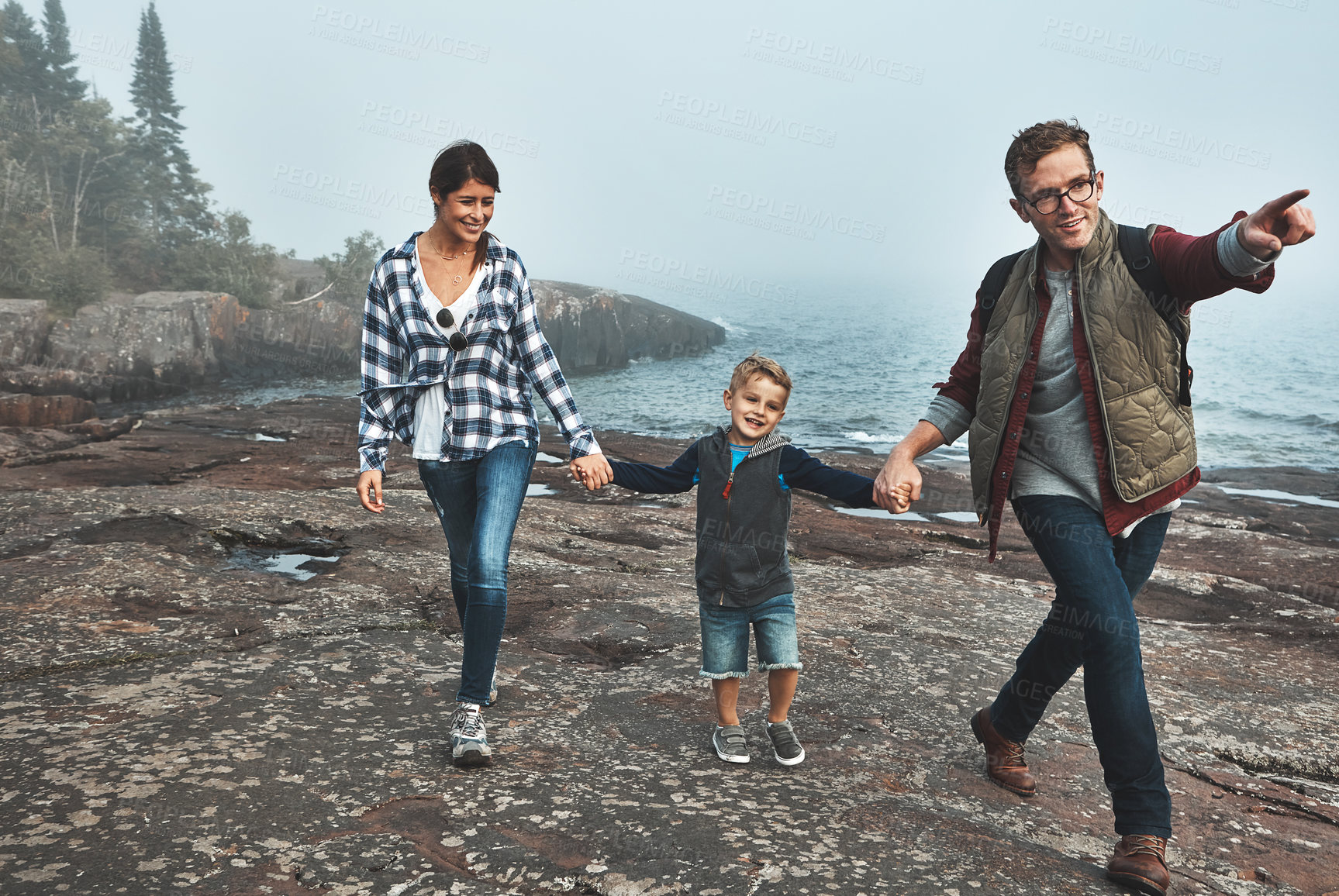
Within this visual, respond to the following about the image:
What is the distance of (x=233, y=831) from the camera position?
2.63 metres

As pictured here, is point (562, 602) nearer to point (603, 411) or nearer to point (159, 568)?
point (159, 568)

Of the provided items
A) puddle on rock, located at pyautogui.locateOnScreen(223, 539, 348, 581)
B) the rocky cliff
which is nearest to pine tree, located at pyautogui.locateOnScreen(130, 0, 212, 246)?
the rocky cliff

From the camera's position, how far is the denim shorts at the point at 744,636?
10.8 ft

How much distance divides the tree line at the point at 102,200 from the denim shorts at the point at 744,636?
96.8 feet

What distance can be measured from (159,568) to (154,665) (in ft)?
5.65

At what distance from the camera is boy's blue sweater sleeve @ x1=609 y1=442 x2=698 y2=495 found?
137 inches

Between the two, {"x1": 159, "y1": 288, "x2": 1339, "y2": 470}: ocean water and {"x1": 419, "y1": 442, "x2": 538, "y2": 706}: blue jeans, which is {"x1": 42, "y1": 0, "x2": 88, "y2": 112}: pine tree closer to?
{"x1": 159, "y1": 288, "x2": 1339, "y2": 470}: ocean water

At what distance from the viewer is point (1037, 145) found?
9.34ft

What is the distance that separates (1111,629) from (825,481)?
1.03 metres

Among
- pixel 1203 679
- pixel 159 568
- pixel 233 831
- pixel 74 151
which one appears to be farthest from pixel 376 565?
pixel 74 151

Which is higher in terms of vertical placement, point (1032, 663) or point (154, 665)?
point (1032, 663)

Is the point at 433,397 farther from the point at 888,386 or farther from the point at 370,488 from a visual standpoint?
the point at 888,386

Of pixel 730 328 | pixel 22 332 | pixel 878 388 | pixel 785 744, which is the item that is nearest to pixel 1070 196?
pixel 785 744

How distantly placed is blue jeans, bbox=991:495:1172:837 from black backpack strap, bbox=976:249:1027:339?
26.3 inches
